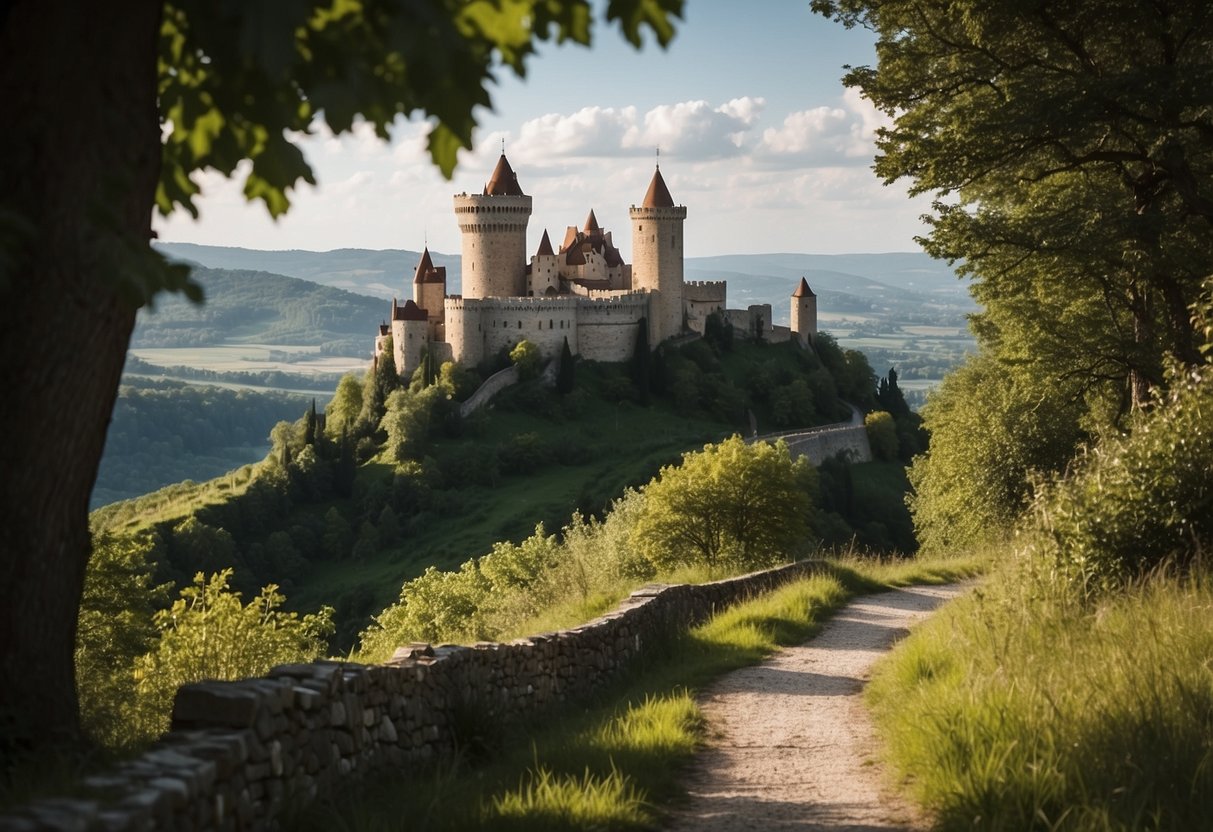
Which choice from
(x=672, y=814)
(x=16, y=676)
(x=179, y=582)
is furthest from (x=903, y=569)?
(x=179, y=582)

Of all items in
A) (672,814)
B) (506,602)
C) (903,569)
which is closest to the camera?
(672,814)

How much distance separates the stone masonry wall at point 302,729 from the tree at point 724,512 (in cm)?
1495

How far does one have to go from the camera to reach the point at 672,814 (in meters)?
6.28

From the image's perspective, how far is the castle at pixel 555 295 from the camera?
266 ft

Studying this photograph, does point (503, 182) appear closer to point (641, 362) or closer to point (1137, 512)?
point (641, 362)

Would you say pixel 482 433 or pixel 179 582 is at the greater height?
pixel 482 433

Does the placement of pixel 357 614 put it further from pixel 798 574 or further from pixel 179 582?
pixel 798 574

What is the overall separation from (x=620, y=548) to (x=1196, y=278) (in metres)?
11.6

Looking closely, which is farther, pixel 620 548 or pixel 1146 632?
pixel 620 548

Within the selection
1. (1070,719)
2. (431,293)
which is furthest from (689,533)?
(431,293)

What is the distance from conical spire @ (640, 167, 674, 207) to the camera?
304 feet

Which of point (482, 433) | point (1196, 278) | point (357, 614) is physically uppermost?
point (1196, 278)

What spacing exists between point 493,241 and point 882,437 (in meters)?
26.7

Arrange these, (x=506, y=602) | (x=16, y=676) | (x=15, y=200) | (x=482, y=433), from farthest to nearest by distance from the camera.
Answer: (x=482, y=433), (x=506, y=602), (x=16, y=676), (x=15, y=200)
